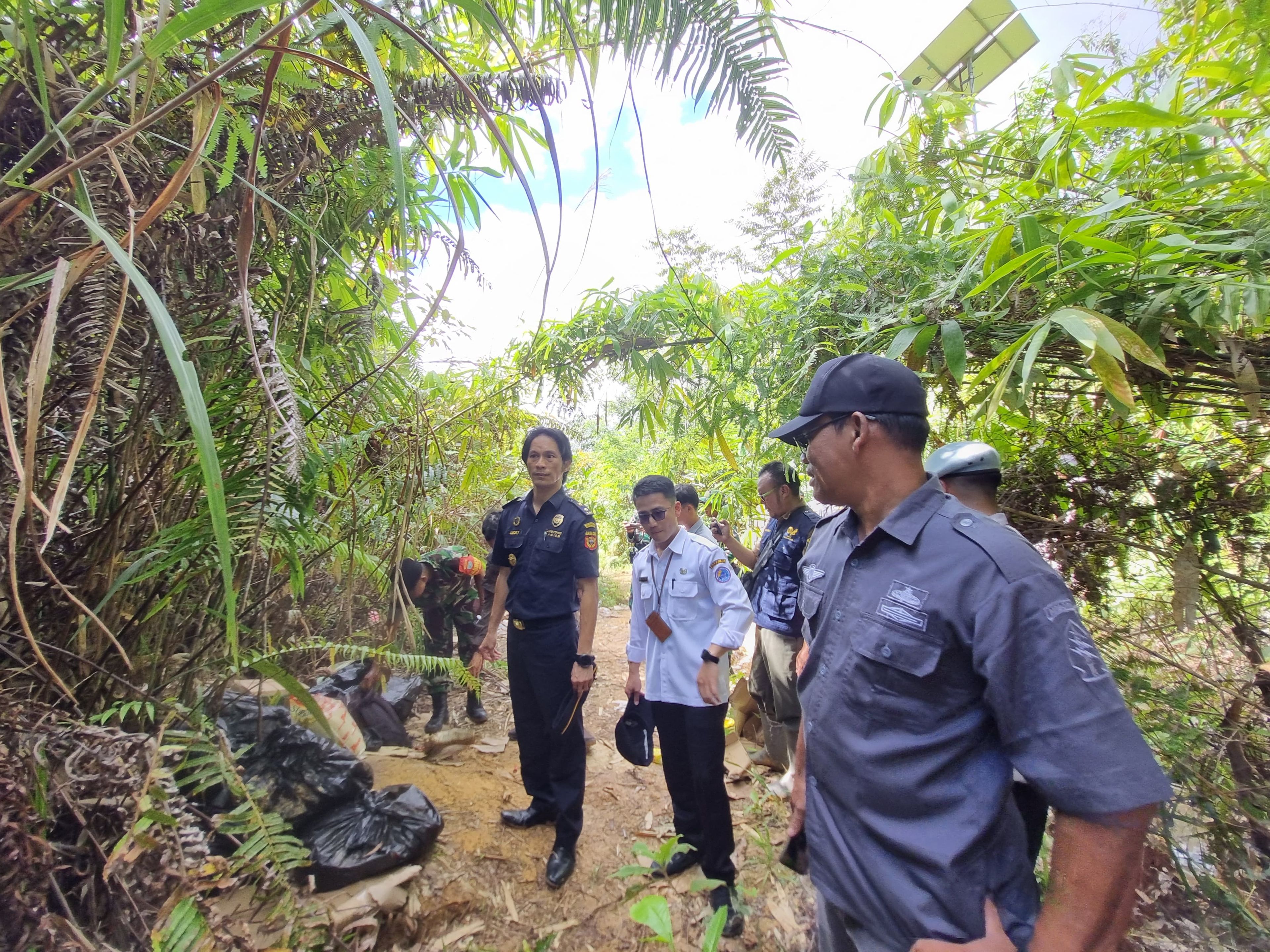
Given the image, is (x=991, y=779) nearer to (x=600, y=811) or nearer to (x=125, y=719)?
(x=125, y=719)

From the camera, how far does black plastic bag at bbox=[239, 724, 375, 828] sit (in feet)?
7.32

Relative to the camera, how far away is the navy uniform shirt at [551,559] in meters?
2.82

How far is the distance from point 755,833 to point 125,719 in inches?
109

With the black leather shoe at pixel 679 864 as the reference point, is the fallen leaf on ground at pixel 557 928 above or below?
above

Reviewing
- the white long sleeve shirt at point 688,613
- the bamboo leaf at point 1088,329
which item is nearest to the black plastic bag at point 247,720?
the white long sleeve shirt at point 688,613

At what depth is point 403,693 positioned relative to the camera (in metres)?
3.84

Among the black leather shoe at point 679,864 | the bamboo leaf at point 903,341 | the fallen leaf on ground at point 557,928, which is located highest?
the bamboo leaf at point 903,341

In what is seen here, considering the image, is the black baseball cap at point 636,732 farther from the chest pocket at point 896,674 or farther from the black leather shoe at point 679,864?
the chest pocket at point 896,674

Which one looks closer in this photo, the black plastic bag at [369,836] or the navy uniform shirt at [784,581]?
the black plastic bag at [369,836]

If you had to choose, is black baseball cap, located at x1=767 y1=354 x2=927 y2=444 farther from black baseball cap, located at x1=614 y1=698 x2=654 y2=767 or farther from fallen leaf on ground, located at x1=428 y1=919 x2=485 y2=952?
fallen leaf on ground, located at x1=428 y1=919 x2=485 y2=952

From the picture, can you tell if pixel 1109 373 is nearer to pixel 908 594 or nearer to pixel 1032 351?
pixel 1032 351

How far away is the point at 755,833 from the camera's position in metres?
2.94

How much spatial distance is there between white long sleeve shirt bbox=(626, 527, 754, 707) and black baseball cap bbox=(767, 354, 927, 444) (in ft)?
4.50

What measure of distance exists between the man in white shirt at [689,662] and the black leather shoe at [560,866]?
43 centimetres
